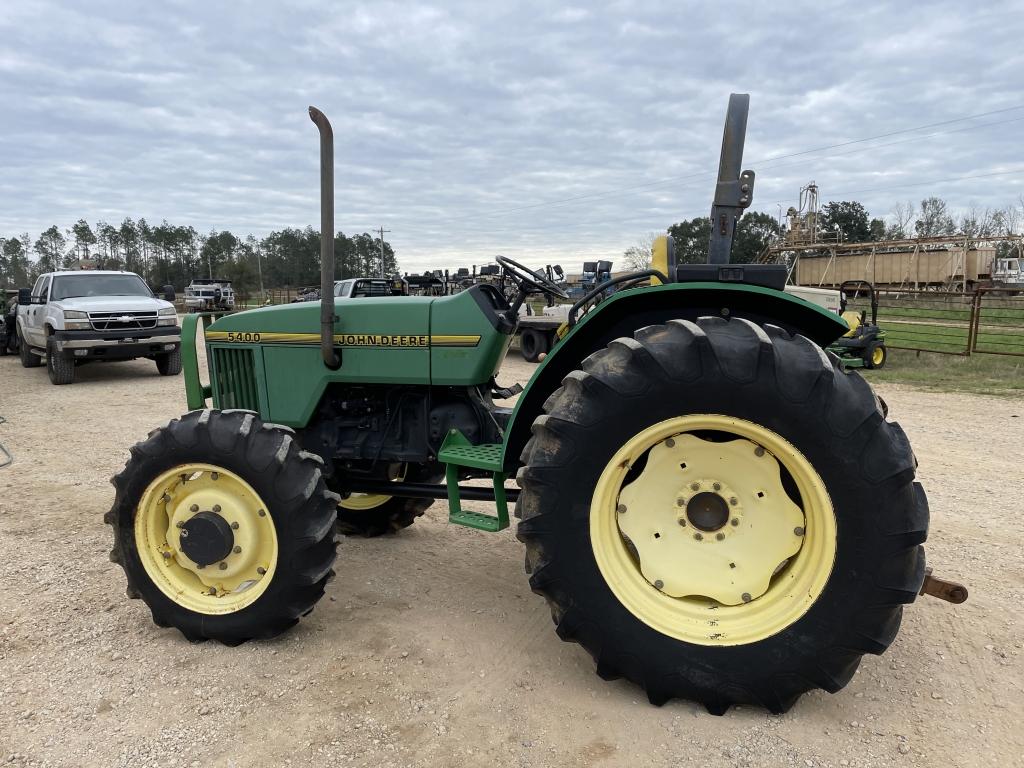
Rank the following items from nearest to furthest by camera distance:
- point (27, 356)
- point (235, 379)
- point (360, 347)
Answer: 1. point (360, 347)
2. point (235, 379)
3. point (27, 356)

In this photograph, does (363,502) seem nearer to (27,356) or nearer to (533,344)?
(533,344)

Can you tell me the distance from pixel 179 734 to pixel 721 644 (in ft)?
6.55

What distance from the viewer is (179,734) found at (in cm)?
246

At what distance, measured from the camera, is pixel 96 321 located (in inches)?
447

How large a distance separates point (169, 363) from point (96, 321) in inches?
56.6

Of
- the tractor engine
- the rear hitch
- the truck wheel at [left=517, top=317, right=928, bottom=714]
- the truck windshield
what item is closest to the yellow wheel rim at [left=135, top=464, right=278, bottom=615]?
the tractor engine

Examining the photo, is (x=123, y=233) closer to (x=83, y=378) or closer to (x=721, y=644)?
(x=83, y=378)

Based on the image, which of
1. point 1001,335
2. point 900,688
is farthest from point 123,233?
point 900,688

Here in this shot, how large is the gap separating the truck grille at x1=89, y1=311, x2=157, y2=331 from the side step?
10.3m

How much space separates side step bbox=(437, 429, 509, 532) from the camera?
121 inches

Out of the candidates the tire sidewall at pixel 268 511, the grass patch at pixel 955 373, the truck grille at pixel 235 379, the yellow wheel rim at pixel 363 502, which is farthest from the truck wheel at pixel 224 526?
the grass patch at pixel 955 373

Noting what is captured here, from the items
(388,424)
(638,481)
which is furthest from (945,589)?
(388,424)

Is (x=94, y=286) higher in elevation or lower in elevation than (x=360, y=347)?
higher

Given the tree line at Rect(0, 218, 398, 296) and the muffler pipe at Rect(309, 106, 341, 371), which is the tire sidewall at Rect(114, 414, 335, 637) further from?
the tree line at Rect(0, 218, 398, 296)
